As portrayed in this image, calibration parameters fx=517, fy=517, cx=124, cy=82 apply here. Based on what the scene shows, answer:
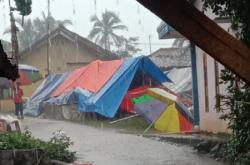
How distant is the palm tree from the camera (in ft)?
163

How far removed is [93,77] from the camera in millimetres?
24047

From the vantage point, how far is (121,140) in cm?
1574

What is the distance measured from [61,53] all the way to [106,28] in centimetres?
1066

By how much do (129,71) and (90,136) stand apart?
5.16 m

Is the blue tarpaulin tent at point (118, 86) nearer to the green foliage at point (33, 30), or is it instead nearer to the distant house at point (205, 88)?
the distant house at point (205, 88)

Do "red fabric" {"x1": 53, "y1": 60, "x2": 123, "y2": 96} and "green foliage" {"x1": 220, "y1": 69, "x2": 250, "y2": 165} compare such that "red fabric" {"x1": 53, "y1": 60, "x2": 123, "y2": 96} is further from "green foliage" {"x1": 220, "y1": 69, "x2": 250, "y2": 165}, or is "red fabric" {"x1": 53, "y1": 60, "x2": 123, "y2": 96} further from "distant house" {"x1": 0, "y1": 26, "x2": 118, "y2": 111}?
"green foliage" {"x1": 220, "y1": 69, "x2": 250, "y2": 165}

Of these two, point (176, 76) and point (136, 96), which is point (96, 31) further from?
point (136, 96)

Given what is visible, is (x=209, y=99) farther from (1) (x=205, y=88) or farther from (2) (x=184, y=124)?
(2) (x=184, y=124)

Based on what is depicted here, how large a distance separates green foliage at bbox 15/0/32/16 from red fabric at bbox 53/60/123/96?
1259 cm

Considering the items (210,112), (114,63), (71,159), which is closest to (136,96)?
(114,63)

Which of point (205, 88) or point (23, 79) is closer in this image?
point (205, 88)

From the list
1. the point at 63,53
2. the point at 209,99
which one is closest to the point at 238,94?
the point at 209,99

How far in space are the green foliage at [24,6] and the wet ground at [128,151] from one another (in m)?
3.58

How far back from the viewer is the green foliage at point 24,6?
948cm
